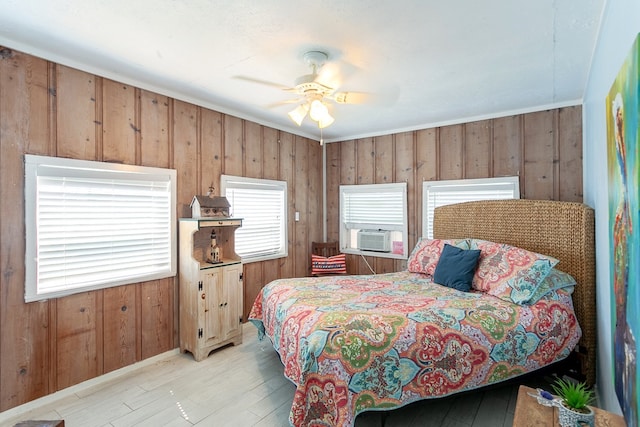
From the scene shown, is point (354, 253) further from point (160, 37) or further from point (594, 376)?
point (160, 37)

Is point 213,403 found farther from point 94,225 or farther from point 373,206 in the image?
point 373,206

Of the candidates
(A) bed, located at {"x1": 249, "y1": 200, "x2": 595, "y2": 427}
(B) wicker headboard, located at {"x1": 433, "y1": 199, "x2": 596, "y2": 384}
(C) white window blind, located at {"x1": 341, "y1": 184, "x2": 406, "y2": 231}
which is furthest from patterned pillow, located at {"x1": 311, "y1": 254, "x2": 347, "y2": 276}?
(B) wicker headboard, located at {"x1": 433, "y1": 199, "x2": 596, "y2": 384}

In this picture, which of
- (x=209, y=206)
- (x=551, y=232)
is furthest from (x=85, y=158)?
(x=551, y=232)

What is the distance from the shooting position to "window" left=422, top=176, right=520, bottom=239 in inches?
143

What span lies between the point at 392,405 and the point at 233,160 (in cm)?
296

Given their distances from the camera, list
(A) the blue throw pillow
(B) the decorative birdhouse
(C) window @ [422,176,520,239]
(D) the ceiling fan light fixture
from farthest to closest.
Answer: (C) window @ [422,176,520,239] < (B) the decorative birdhouse < (A) the blue throw pillow < (D) the ceiling fan light fixture

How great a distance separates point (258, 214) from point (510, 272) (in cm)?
283

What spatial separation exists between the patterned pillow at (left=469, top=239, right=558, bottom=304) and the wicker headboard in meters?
0.36

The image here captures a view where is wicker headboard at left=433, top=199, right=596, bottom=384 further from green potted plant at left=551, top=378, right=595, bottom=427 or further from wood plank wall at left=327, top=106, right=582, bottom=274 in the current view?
green potted plant at left=551, top=378, right=595, bottom=427

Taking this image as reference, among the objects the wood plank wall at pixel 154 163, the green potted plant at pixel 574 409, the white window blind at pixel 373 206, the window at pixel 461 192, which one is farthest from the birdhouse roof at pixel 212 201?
the green potted plant at pixel 574 409

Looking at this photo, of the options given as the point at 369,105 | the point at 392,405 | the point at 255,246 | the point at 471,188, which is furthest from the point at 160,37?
the point at 471,188

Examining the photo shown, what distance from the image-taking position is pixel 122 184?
278 cm

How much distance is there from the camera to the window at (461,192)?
3638 millimetres

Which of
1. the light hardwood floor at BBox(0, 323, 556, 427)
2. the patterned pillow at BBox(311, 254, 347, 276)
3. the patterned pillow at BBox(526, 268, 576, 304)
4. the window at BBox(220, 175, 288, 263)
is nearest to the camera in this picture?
the light hardwood floor at BBox(0, 323, 556, 427)
